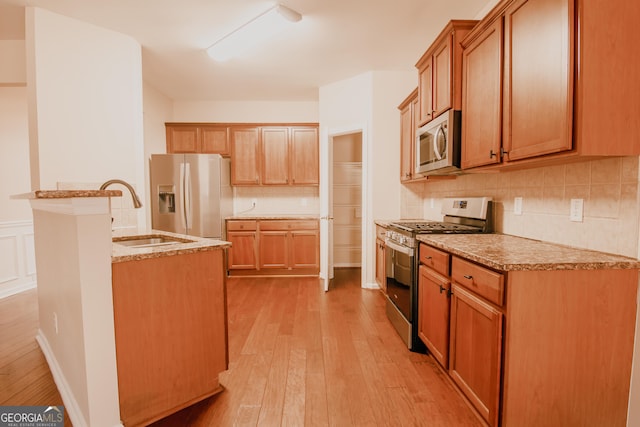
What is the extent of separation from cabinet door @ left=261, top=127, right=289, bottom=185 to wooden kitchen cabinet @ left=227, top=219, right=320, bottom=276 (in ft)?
2.35

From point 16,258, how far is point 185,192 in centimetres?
223

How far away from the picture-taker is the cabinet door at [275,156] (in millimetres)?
4555

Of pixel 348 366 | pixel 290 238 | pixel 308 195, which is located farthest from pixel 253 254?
pixel 348 366

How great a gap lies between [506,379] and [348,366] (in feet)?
3.38

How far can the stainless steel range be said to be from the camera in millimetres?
2244

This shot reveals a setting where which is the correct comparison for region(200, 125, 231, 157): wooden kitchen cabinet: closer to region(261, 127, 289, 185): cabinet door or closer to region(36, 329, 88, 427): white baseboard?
region(261, 127, 289, 185): cabinet door

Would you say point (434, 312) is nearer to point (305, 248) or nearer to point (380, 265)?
point (380, 265)

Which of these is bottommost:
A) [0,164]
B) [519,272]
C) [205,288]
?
[205,288]

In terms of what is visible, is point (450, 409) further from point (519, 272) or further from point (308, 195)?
point (308, 195)

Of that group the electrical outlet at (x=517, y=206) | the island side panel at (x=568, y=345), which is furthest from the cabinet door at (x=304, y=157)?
the island side panel at (x=568, y=345)

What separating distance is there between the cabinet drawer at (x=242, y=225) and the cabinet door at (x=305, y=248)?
0.59 metres

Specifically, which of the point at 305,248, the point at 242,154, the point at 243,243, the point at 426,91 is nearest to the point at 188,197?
the point at 243,243

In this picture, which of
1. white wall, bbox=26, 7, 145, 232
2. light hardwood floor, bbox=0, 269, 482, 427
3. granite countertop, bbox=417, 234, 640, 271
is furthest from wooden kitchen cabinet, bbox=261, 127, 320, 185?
granite countertop, bbox=417, 234, 640, 271

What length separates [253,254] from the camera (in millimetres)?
4309
